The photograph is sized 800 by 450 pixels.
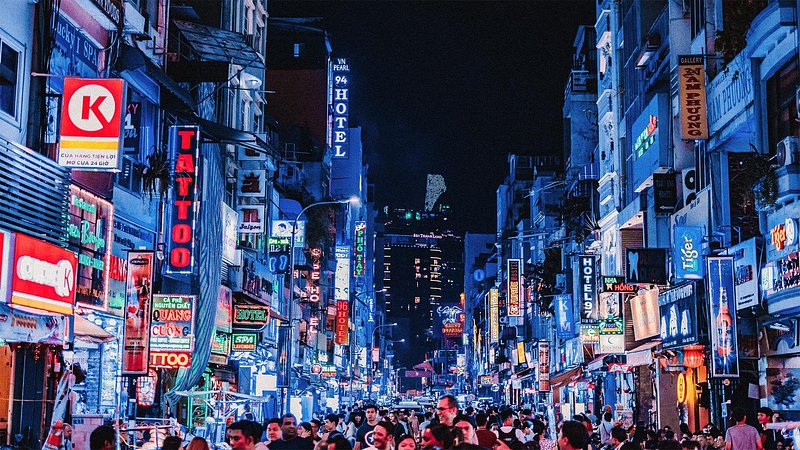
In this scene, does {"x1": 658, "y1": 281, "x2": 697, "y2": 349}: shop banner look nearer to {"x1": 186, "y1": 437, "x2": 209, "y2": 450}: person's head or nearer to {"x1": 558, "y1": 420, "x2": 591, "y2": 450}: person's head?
{"x1": 558, "y1": 420, "x2": 591, "y2": 450}: person's head

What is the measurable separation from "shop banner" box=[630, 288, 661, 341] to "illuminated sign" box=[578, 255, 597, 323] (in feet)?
41.1

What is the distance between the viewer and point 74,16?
23234 millimetres

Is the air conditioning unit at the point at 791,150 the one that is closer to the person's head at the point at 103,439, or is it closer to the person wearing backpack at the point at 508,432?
the person wearing backpack at the point at 508,432

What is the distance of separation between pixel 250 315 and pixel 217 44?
41.2 ft

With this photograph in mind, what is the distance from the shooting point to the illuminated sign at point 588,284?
52594 mm

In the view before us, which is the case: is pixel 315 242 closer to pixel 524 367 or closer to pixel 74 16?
pixel 524 367

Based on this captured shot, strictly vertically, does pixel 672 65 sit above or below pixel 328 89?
below

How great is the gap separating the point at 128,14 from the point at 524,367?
73047 millimetres

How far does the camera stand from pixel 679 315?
3209 centimetres

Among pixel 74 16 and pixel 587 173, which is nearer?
pixel 74 16

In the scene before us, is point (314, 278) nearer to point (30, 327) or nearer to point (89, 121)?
point (89, 121)

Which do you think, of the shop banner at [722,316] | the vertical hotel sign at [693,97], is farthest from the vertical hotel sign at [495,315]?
the shop banner at [722,316]

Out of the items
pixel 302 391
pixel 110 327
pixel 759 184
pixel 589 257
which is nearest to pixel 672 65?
pixel 759 184

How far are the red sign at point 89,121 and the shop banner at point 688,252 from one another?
17840mm
